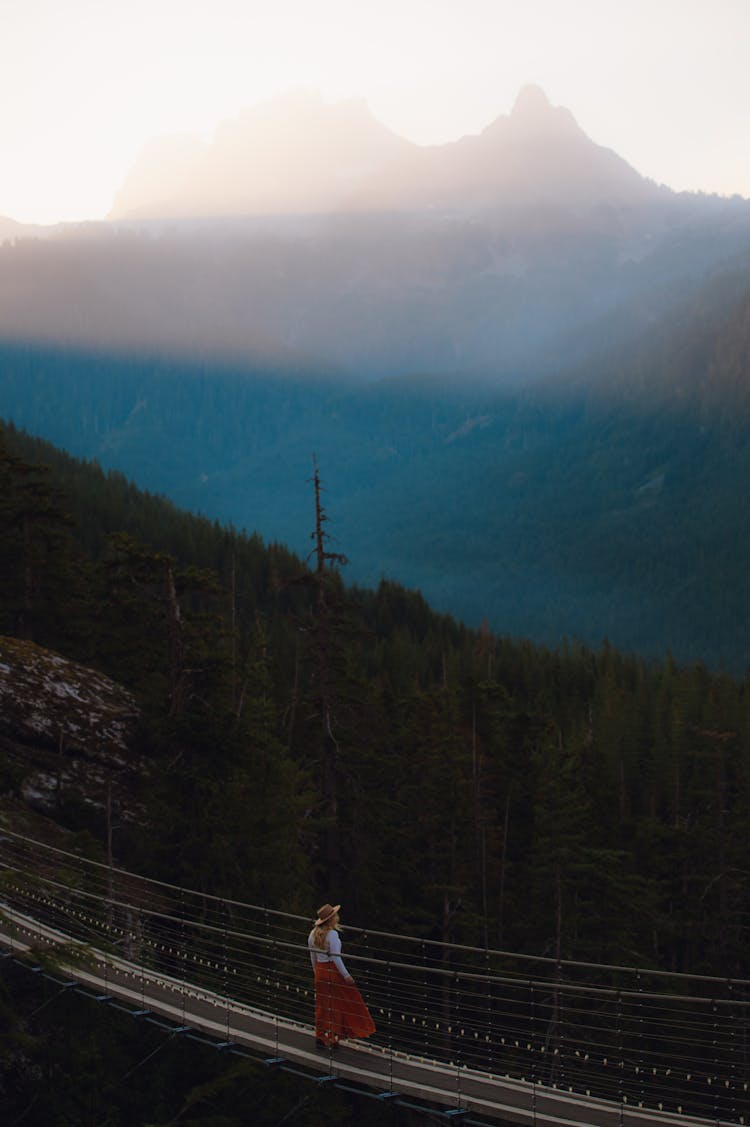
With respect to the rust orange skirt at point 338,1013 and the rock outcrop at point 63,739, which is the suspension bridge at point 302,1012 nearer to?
the rust orange skirt at point 338,1013

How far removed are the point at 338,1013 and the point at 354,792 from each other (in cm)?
1890

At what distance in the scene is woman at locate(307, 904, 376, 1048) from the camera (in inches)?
516

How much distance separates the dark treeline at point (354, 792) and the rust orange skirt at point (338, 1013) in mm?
10602

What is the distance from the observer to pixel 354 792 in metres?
32.5

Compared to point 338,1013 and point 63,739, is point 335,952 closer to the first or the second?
point 338,1013

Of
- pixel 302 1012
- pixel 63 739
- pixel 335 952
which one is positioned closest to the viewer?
pixel 335 952

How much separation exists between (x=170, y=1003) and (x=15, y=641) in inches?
560

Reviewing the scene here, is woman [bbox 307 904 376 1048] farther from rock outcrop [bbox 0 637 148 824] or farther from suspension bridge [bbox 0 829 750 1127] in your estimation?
rock outcrop [bbox 0 637 148 824]

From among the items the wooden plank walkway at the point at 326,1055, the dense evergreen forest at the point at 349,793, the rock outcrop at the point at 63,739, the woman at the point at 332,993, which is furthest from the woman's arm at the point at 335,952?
the rock outcrop at the point at 63,739

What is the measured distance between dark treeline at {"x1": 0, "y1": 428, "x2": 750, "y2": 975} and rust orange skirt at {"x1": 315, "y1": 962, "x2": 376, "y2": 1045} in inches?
417

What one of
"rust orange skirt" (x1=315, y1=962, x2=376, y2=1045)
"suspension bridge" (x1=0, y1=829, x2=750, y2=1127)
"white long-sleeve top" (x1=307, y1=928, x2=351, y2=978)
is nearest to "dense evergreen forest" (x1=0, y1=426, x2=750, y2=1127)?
"suspension bridge" (x1=0, y1=829, x2=750, y2=1127)

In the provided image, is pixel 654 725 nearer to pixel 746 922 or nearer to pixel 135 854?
pixel 746 922

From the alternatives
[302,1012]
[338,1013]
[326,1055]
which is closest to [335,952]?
[338,1013]

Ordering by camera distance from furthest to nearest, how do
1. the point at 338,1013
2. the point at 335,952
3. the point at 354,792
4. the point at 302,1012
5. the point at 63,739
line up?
the point at 354,792, the point at 63,739, the point at 302,1012, the point at 338,1013, the point at 335,952
